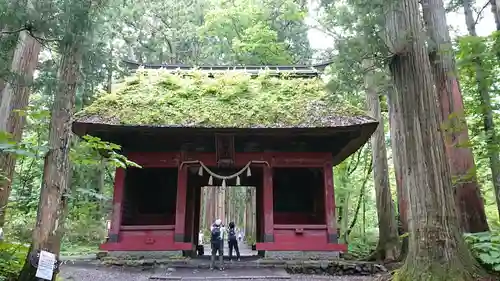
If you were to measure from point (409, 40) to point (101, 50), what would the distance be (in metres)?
3.91

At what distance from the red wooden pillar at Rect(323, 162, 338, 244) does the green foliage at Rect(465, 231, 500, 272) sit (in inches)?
152

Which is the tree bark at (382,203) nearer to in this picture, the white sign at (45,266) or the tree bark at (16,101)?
the tree bark at (16,101)

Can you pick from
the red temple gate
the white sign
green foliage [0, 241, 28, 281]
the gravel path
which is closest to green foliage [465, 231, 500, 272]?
the gravel path

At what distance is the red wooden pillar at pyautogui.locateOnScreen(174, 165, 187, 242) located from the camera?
8.79 metres

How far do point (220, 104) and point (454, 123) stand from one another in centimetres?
510

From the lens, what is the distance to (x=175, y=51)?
2252 cm

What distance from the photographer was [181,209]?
8.96m

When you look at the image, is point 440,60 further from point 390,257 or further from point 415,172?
point 390,257

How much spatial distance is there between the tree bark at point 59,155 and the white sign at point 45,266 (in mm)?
509

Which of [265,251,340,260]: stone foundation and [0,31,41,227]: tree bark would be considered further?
[265,251,340,260]: stone foundation

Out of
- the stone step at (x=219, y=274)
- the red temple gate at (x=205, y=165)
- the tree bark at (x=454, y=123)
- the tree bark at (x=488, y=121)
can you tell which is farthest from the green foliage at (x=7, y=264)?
the tree bark at (x=488, y=121)

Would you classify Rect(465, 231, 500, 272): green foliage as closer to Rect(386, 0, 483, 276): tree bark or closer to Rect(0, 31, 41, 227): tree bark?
Rect(386, 0, 483, 276): tree bark

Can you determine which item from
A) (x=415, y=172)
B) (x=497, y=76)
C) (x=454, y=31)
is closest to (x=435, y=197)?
(x=415, y=172)

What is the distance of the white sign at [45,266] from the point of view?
11.5 feet
